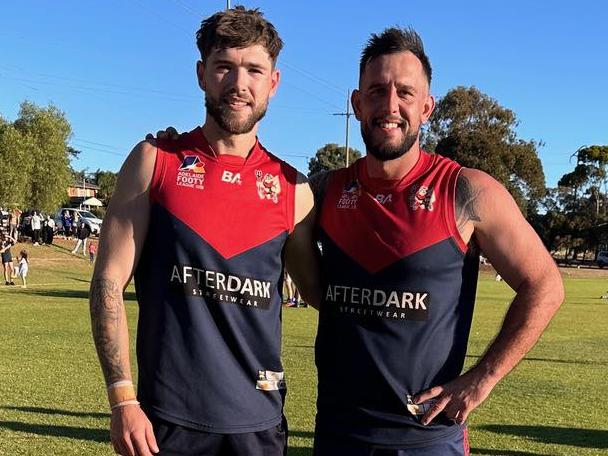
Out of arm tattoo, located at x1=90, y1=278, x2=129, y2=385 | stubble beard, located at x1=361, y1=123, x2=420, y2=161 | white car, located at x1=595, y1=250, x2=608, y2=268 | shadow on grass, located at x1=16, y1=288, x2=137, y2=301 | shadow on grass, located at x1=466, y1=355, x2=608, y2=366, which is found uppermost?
white car, located at x1=595, y1=250, x2=608, y2=268

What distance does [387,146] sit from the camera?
119 inches

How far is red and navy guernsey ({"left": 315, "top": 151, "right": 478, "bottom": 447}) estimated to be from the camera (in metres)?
2.88

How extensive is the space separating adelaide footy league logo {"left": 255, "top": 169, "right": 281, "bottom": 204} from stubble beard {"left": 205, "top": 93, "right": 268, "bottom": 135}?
0.19 meters

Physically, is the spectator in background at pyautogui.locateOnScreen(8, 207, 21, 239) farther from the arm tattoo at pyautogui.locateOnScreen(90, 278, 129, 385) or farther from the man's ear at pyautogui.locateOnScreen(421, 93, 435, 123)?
the man's ear at pyautogui.locateOnScreen(421, 93, 435, 123)

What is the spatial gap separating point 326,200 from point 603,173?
73734 mm

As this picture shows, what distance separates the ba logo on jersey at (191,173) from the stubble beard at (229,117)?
180 mm

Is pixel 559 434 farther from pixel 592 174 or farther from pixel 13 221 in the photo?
pixel 592 174

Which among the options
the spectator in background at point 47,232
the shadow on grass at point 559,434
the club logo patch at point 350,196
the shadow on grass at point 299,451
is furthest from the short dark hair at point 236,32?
the spectator in background at point 47,232

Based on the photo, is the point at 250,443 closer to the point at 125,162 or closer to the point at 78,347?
the point at 125,162

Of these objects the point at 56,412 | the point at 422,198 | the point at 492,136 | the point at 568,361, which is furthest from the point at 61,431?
the point at 492,136

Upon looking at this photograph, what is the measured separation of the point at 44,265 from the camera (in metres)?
33.7

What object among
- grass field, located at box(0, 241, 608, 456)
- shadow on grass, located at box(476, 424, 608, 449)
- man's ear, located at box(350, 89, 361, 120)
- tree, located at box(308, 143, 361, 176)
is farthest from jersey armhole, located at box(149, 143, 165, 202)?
tree, located at box(308, 143, 361, 176)

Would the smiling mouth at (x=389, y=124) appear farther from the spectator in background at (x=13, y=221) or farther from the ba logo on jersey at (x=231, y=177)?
the spectator in background at (x=13, y=221)

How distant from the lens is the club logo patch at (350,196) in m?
3.13
